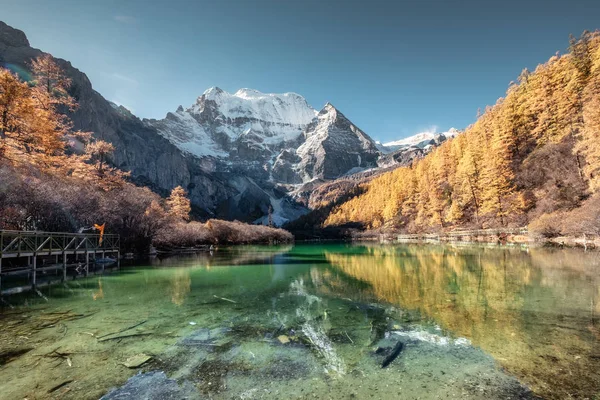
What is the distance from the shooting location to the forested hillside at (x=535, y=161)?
29.2 meters

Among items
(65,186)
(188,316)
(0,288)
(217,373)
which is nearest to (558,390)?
(217,373)

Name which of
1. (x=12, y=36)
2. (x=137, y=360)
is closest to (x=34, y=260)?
(x=137, y=360)

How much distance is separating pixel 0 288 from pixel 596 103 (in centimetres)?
4765

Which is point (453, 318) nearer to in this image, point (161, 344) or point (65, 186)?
point (161, 344)

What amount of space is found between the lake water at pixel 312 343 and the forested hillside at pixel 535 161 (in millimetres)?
23331

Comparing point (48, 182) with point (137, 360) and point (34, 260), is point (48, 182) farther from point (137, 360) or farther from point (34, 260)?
point (137, 360)

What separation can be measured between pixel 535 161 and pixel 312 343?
1858 inches

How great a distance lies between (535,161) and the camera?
40.2 m

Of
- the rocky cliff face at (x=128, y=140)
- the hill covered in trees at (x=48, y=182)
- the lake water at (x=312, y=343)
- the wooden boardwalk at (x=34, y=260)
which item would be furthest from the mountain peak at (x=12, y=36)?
the lake water at (x=312, y=343)

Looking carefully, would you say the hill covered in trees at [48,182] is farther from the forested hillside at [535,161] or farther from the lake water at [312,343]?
the forested hillside at [535,161]

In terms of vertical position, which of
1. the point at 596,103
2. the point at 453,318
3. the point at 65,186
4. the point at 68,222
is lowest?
the point at 453,318

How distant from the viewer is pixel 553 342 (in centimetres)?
616

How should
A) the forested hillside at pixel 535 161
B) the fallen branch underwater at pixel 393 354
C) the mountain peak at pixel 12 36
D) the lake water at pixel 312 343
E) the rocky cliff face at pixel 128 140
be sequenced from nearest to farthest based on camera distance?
the lake water at pixel 312 343, the fallen branch underwater at pixel 393 354, the forested hillside at pixel 535 161, the mountain peak at pixel 12 36, the rocky cliff face at pixel 128 140

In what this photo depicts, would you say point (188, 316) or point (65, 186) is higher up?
point (65, 186)
